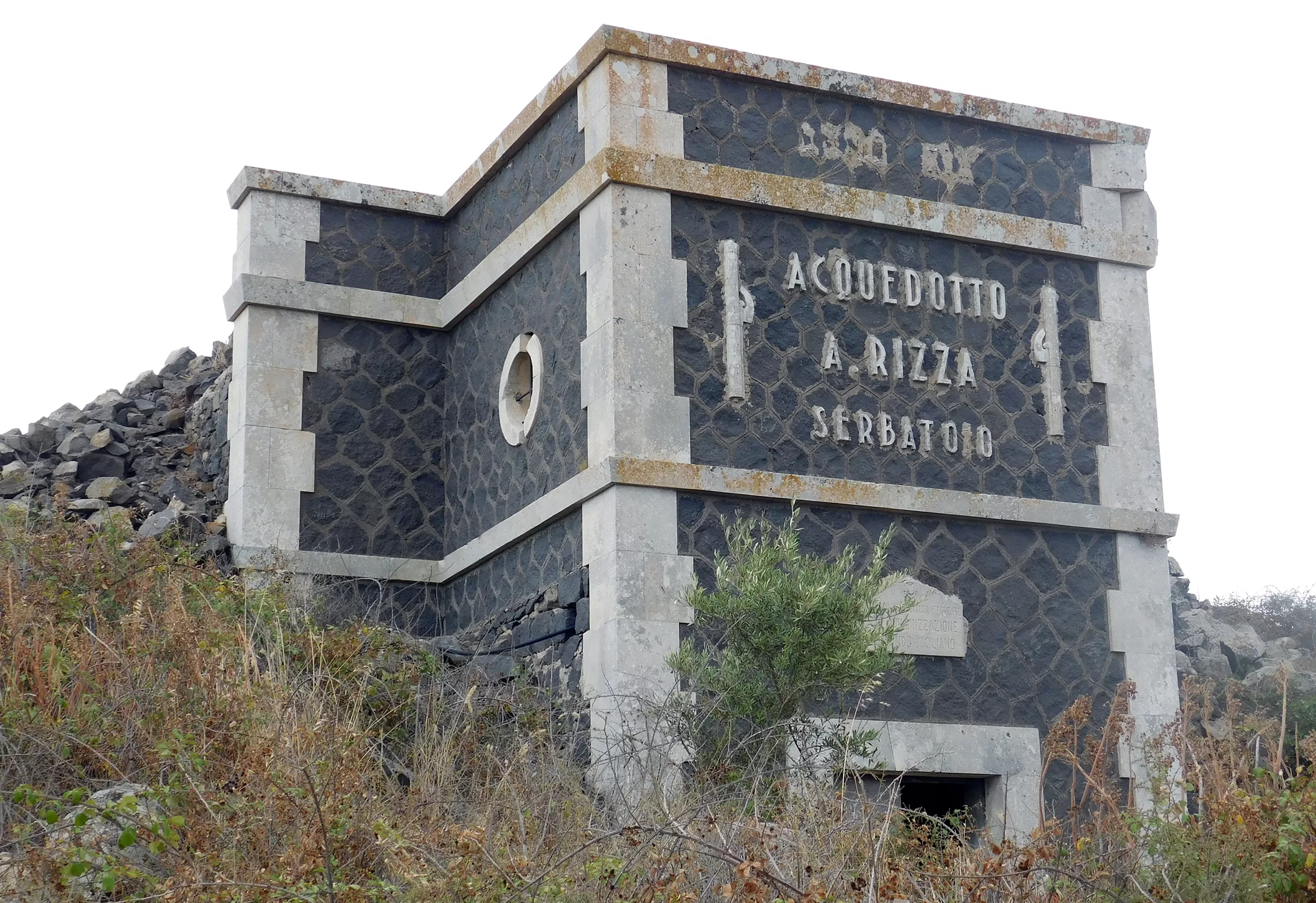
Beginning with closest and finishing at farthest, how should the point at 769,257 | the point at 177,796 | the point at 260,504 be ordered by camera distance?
the point at 177,796 < the point at 769,257 < the point at 260,504

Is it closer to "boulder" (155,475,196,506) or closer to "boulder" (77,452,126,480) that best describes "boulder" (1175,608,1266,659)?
"boulder" (155,475,196,506)

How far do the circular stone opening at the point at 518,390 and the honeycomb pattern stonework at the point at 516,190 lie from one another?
0.91m

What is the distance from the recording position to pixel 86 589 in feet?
32.9

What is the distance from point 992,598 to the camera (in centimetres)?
1104

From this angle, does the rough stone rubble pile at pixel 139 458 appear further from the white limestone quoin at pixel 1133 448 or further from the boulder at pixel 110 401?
the white limestone quoin at pixel 1133 448

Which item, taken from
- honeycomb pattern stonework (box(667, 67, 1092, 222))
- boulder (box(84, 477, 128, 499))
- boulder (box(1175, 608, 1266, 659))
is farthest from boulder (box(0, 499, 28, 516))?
boulder (box(1175, 608, 1266, 659))

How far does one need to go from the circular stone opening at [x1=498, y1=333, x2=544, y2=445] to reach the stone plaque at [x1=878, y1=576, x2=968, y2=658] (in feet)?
8.99

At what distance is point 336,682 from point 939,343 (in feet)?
14.9

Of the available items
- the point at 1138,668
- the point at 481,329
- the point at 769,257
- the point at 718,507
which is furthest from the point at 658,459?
the point at 1138,668

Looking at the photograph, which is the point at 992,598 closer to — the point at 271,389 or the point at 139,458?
the point at 271,389

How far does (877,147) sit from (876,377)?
63.7 inches

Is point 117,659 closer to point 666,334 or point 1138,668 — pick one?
point 666,334

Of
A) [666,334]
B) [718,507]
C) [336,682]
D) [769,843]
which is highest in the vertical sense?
[666,334]

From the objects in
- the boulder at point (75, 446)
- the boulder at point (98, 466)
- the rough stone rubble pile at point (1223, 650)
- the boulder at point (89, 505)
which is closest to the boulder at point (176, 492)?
the boulder at point (89, 505)
